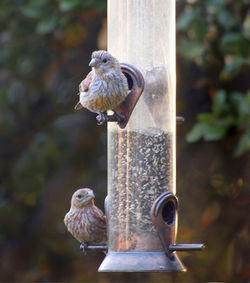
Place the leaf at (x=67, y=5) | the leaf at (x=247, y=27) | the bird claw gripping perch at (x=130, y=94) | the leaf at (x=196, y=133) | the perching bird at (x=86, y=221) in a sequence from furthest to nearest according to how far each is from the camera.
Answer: the leaf at (x=67, y=5)
the leaf at (x=196, y=133)
the leaf at (x=247, y=27)
the perching bird at (x=86, y=221)
the bird claw gripping perch at (x=130, y=94)

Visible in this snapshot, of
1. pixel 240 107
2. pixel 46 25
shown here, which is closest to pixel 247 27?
pixel 240 107

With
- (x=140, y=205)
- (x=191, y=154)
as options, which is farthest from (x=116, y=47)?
(x=191, y=154)

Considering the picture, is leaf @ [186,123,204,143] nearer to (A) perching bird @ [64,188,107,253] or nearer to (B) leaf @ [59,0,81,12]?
(B) leaf @ [59,0,81,12]

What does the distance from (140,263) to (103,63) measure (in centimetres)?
124

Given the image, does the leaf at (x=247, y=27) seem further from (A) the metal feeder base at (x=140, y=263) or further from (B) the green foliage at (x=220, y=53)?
(A) the metal feeder base at (x=140, y=263)

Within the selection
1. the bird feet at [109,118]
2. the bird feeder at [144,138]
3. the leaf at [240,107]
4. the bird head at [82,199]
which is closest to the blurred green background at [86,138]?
the leaf at [240,107]

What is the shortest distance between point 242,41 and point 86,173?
2.25m

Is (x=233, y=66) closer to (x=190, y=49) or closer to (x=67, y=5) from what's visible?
(x=190, y=49)

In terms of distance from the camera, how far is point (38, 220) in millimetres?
9914

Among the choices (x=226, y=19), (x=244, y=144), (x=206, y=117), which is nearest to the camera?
(x=244, y=144)

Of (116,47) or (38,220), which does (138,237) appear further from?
(38,220)

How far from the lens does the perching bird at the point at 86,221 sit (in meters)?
6.84

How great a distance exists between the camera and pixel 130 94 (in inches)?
261

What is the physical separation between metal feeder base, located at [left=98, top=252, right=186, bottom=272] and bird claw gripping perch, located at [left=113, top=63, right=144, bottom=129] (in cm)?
81
